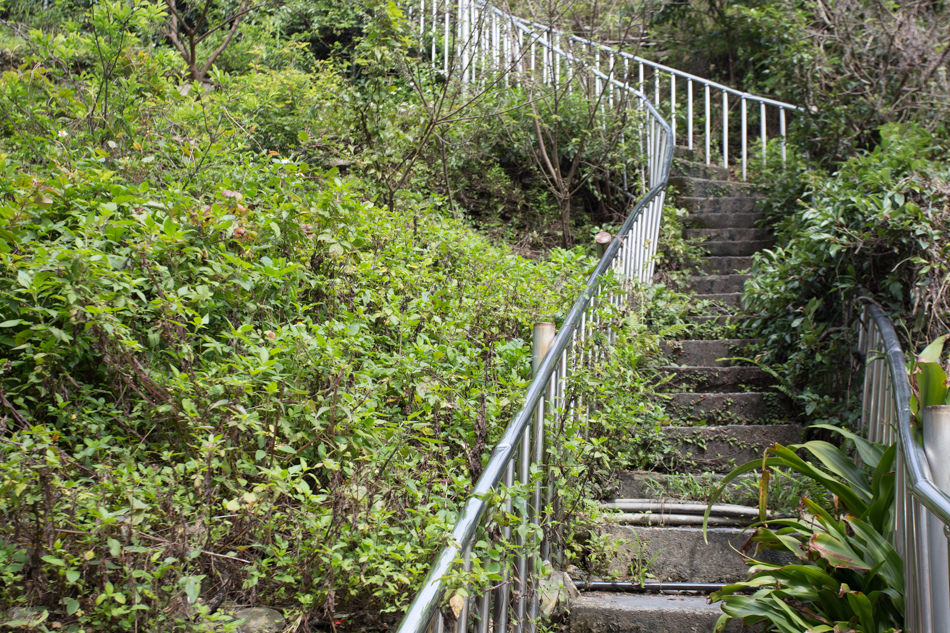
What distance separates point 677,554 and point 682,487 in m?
0.52

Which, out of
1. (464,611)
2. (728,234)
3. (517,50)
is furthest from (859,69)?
(464,611)

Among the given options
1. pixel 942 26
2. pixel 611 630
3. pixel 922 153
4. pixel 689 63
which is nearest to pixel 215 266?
pixel 611 630

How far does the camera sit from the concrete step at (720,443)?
3518 millimetres

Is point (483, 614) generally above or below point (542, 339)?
below

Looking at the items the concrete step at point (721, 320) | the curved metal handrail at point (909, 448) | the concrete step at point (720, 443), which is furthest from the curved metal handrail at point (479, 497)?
the concrete step at point (721, 320)

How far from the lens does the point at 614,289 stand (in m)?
3.24

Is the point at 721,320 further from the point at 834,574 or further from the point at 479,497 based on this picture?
the point at 479,497

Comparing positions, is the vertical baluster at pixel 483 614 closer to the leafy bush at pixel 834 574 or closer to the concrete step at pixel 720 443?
the leafy bush at pixel 834 574

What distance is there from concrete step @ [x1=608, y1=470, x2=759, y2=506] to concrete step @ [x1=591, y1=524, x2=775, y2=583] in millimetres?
341

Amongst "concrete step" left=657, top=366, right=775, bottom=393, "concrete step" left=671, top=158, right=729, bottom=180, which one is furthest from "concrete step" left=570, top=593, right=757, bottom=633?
"concrete step" left=671, top=158, right=729, bottom=180

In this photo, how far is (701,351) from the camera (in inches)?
176

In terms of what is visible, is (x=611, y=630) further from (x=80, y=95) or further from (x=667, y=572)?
(x=80, y=95)

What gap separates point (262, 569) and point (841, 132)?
19.8 feet

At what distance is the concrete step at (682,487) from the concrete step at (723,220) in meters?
3.57
